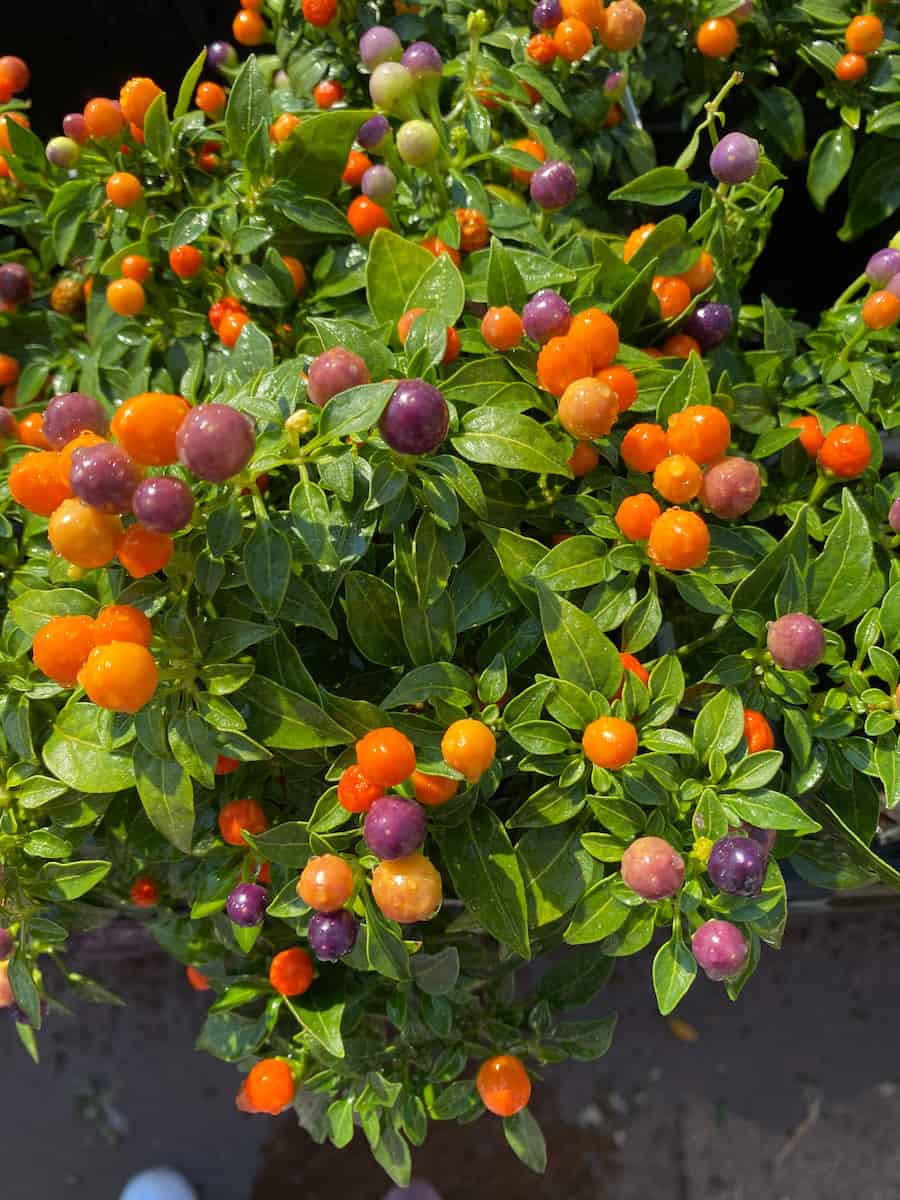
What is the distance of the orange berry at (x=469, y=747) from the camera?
67cm

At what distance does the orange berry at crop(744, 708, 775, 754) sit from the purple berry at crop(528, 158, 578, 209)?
0.49 m

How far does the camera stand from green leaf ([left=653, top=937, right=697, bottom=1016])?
0.73 meters

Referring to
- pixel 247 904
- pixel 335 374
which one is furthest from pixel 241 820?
pixel 335 374

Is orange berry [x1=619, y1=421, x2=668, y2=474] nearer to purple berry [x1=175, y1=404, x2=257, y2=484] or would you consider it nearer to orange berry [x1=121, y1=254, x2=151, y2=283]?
purple berry [x1=175, y1=404, x2=257, y2=484]

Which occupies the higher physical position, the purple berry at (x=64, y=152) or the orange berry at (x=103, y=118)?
the orange berry at (x=103, y=118)

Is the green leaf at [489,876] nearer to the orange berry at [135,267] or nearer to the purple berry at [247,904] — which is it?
the purple berry at [247,904]

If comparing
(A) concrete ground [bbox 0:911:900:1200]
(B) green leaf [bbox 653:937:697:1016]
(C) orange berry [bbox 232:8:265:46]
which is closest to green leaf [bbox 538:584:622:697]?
(B) green leaf [bbox 653:937:697:1016]

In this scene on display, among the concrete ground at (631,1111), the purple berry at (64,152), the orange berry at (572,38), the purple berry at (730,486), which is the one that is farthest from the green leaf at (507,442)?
the concrete ground at (631,1111)

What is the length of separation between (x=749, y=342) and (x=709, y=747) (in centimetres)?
67

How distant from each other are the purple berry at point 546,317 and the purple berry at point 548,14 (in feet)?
1.20

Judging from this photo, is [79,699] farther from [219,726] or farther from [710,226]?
[710,226]

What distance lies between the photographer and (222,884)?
0.87m

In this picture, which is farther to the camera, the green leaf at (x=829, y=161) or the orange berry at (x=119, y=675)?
the green leaf at (x=829, y=161)

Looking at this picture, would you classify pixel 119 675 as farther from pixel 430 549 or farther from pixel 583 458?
pixel 583 458
